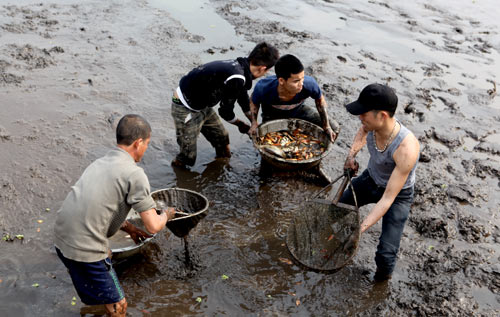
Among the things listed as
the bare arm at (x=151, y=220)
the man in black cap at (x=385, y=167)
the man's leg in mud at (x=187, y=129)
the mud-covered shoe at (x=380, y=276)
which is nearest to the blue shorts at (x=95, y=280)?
the bare arm at (x=151, y=220)

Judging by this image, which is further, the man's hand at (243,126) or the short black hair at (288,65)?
the man's hand at (243,126)

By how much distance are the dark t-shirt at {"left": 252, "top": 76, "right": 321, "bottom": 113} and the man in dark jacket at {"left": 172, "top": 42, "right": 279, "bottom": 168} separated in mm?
353

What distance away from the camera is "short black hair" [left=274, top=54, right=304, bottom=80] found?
17.1 feet

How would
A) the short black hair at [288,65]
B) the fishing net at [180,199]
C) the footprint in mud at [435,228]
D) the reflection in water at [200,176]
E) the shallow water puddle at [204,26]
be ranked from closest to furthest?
1. the fishing net at [180,199]
2. the short black hair at [288,65]
3. the footprint in mud at [435,228]
4. the reflection in water at [200,176]
5. the shallow water puddle at [204,26]

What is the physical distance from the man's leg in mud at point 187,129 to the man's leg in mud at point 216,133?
0.19 m

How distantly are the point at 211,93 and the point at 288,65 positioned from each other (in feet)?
3.37

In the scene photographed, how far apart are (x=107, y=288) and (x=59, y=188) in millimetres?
2568

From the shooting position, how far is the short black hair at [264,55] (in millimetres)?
4922

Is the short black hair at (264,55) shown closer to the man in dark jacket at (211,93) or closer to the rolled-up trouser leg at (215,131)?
the man in dark jacket at (211,93)

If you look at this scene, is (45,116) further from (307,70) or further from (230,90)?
(307,70)

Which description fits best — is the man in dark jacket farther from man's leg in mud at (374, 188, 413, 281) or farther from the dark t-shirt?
man's leg in mud at (374, 188, 413, 281)

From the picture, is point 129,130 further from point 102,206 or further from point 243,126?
point 243,126

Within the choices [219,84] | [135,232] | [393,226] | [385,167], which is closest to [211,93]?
[219,84]

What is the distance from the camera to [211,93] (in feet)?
17.5
